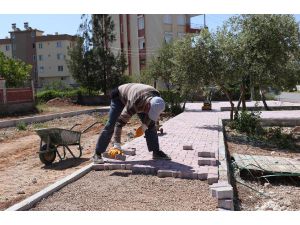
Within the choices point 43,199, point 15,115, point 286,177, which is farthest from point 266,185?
point 15,115

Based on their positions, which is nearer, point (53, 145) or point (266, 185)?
point (266, 185)

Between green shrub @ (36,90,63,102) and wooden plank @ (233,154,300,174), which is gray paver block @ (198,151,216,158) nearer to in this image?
wooden plank @ (233,154,300,174)

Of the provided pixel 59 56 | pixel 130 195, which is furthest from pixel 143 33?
pixel 130 195

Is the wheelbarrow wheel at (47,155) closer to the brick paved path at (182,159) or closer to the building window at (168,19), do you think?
the brick paved path at (182,159)

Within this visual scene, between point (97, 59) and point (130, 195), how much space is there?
29505 millimetres

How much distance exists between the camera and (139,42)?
50031mm

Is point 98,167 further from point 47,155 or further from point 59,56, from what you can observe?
point 59,56

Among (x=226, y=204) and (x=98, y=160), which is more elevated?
(x=98, y=160)

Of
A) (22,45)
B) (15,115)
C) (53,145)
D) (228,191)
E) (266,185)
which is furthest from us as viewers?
(22,45)

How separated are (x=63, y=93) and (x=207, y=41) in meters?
24.2

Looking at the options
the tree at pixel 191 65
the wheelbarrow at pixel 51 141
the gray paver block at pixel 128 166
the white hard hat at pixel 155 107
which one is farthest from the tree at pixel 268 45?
the gray paver block at pixel 128 166

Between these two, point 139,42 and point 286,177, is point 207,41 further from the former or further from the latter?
point 139,42

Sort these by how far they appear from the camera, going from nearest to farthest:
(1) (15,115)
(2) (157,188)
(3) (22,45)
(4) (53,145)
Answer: (2) (157,188)
(4) (53,145)
(1) (15,115)
(3) (22,45)

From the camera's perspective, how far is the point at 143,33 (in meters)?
49.6
